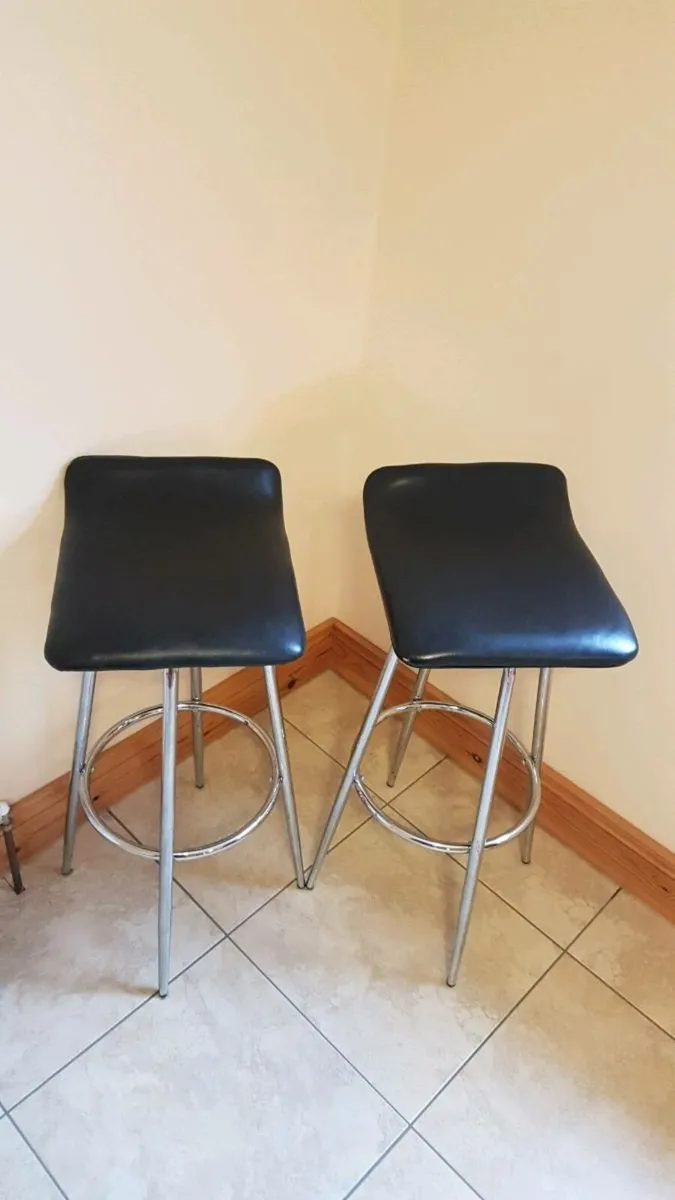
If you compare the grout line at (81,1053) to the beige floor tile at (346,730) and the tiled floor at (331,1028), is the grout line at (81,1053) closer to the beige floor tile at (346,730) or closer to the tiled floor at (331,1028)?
the tiled floor at (331,1028)

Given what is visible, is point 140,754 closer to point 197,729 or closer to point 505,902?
point 197,729

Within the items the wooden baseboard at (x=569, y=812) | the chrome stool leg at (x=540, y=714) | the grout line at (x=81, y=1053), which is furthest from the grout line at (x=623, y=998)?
the grout line at (x=81, y=1053)

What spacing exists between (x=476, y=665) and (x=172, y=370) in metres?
0.68

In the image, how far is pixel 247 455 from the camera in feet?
5.09

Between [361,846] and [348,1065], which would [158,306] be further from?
[348,1065]

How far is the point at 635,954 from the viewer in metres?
1.53

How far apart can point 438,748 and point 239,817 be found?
1.52 feet

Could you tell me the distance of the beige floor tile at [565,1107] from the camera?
1.25 meters

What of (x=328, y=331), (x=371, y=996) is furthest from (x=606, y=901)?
(x=328, y=331)

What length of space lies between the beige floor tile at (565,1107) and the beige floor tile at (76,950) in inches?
19.4

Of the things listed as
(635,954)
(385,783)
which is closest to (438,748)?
(385,783)

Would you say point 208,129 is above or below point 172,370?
above

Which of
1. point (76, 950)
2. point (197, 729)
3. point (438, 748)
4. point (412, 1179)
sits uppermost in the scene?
point (197, 729)

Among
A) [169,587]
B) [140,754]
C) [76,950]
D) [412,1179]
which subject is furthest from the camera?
[140,754]
